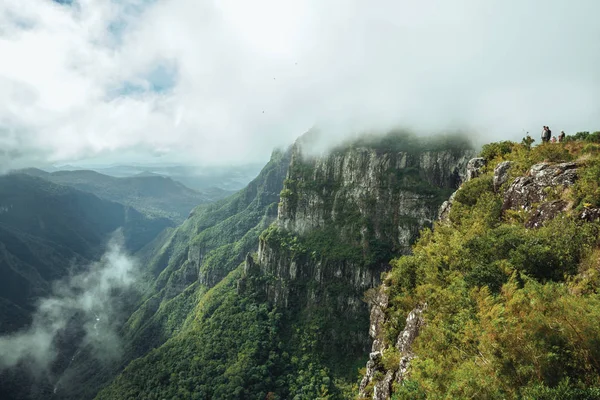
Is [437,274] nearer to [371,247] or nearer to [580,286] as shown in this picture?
[580,286]

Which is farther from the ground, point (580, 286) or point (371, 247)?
point (580, 286)

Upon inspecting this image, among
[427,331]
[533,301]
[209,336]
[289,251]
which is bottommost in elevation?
[209,336]

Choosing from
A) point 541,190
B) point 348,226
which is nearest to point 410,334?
point 541,190

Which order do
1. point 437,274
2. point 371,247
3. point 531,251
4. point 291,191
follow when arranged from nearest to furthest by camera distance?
point 531,251 → point 437,274 → point 371,247 → point 291,191

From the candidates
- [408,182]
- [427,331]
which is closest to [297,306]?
[408,182]

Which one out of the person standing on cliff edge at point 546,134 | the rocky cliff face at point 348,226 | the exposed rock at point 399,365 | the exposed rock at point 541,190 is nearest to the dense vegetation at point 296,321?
the rocky cliff face at point 348,226

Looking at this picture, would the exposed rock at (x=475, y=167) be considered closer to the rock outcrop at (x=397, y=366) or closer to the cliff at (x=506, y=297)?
the cliff at (x=506, y=297)

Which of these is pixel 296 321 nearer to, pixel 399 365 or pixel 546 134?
pixel 399 365
